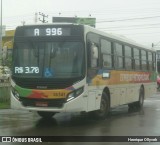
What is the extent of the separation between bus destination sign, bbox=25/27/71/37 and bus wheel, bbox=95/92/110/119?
2.84 metres

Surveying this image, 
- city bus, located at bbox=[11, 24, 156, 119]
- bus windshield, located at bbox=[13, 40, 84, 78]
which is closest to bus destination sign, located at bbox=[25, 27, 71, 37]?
city bus, located at bbox=[11, 24, 156, 119]

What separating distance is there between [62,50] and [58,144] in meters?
4.13

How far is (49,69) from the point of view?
1406cm

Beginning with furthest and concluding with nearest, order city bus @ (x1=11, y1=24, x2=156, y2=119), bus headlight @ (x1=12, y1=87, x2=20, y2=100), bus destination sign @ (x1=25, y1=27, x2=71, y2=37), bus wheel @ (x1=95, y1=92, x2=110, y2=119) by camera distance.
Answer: bus wheel @ (x1=95, y1=92, x2=110, y2=119) < bus headlight @ (x1=12, y1=87, x2=20, y2=100) < bus destination sign @ (x1=25, y1=27, x2=71, y2=37) < city bus @ (x1=11, y1=24, x2=156, y2=119)

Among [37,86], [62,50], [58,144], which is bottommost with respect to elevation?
[58,144]

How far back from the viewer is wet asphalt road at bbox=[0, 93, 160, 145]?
41.3ft

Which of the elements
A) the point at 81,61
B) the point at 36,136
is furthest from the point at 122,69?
the point at 36,136

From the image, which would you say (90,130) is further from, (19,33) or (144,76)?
(144,76)

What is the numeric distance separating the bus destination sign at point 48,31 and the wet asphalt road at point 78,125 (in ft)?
9.24

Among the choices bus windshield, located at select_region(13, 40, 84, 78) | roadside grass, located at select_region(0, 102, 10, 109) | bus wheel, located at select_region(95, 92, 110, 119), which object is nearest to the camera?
bus windshield, located at select_region(13, 40, 84, 78)

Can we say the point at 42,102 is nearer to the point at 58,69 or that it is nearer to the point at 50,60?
the point at 58,69

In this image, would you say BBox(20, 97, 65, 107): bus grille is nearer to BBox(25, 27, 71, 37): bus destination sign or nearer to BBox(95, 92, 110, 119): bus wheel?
BBox(25, 27, 71, 37): bus destination sign

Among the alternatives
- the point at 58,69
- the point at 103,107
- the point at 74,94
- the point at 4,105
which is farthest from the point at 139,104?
the point at 58,69

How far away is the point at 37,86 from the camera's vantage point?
1408cm
